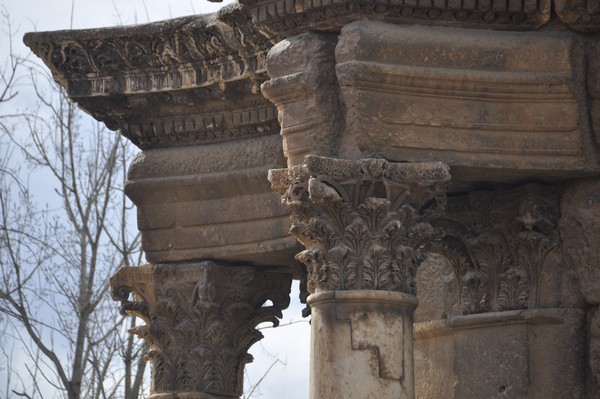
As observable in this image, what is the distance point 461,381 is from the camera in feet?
35.8

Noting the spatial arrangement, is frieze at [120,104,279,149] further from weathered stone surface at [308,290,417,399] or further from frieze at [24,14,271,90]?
weathered stone surface at [308,290,417,399]

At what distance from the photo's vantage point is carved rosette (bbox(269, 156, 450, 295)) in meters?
9.59

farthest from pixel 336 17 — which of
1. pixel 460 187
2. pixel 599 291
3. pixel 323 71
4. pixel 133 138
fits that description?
pixel 133 138

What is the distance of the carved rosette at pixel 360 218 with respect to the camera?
9.59 metres

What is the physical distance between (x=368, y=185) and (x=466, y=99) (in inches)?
31.5

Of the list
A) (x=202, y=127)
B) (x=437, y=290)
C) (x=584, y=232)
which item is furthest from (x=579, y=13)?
(x=202, y=127)

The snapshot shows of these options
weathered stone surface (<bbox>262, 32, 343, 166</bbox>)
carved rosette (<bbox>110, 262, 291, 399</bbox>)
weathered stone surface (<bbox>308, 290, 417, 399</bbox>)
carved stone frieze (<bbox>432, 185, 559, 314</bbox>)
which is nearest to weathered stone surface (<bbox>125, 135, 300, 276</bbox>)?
carved rosette (<bbox>110, 262, 291, 399</bbox>)

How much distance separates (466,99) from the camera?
10.0 meters

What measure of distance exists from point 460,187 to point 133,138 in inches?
107

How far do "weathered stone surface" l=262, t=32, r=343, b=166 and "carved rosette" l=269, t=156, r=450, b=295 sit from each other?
0.28 meters

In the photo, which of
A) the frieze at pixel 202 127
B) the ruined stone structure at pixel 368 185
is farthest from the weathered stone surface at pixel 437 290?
the frieze at pixel 202 127

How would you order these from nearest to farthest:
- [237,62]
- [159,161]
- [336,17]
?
[336,17] → [237,62] → [159,161]

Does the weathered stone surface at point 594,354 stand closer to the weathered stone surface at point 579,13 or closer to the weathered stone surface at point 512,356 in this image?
the weathered stone surface at point 512,356

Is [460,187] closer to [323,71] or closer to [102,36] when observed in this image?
[323,71]
